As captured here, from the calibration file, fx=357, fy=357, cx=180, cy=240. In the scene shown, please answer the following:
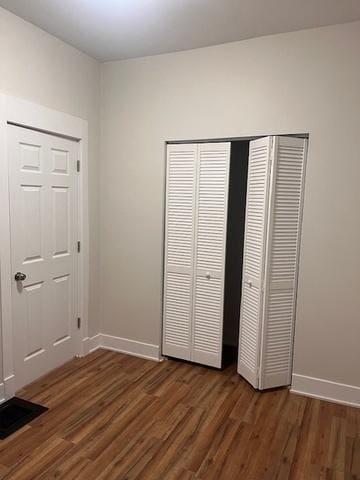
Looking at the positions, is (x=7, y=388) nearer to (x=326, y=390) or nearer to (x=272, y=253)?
(x=272, y=253)

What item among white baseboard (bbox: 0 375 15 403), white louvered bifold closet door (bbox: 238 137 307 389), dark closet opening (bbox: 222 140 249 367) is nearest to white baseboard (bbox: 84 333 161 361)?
dark closet opening (bbox: 222 140 249 367)

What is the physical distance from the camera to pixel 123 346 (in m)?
3.54

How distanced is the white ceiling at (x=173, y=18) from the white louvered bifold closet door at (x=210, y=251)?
2.77 ft

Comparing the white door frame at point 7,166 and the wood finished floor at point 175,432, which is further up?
the white door frame at point 7,166

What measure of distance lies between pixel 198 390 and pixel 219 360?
39 cm

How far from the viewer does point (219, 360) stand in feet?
10.4

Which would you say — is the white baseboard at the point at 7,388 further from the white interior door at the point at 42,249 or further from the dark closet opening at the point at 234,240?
the dark closet opening at the point at 234,240

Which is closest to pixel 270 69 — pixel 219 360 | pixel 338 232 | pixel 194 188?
pixel 194 188

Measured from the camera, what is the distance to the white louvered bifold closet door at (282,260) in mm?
2668

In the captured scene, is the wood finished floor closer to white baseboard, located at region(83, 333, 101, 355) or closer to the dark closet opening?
white baseboard, located at region(83, 333, 101, 355)

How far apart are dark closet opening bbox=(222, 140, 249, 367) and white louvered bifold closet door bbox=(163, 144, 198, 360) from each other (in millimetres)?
518

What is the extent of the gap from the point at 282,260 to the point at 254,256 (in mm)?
218

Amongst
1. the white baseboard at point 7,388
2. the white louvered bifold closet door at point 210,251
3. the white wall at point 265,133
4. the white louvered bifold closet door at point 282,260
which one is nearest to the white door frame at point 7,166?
the white baseboard at point 7,388

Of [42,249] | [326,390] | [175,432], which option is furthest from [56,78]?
[326,390]
